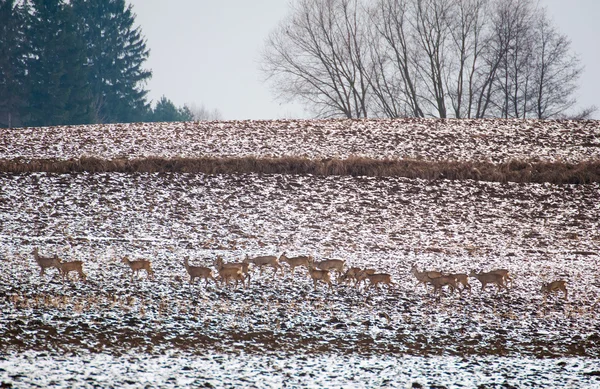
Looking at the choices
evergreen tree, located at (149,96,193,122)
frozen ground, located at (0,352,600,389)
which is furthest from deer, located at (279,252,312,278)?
evergreen tree, located at (149,96,193,122)

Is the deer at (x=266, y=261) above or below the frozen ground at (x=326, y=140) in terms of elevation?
below

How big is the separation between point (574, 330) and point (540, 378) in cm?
254

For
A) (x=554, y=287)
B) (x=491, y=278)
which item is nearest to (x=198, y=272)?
(x=491, y=278)

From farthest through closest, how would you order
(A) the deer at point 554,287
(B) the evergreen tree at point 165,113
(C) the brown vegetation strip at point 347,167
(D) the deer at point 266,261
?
(B) the evergreen tree at point 165,113 < (C) the brown vegetation strip at point 347,167 < (D) the deer at point 266,261 < (A) the deer at point 554,287

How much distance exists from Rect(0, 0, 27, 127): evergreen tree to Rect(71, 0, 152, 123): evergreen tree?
9542mm

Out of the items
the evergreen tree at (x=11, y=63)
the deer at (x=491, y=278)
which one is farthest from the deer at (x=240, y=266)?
the evergreen tree at (x=11, y=63)

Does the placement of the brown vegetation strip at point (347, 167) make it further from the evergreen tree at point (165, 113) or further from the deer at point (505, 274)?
the evergreen tree at point (165, 113)

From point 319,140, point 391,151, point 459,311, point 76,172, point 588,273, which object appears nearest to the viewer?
point 459,311

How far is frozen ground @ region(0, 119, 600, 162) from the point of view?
89.2ft

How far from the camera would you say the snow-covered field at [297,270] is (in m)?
8.50

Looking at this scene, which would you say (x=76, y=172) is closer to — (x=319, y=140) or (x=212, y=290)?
(x=319, y=140)

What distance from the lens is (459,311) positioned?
11.3 meters

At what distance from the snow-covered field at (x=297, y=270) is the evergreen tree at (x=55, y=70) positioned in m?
31.6

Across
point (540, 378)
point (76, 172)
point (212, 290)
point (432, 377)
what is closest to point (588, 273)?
point (540, 378)
